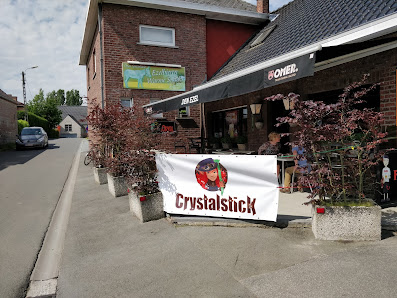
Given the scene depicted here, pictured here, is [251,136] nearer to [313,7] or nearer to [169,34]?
[313,7]

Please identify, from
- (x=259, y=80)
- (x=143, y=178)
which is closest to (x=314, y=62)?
(x=259, y=80)

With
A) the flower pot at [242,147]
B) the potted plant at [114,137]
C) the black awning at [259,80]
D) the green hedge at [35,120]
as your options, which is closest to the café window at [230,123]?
the flower pot at [242,147]

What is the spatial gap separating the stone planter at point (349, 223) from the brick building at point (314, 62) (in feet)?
6.61

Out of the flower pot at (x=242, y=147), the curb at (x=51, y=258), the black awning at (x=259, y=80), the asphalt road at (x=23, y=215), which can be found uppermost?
the black awning at (x=259, y=80)

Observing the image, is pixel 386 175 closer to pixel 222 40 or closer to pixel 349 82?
pixel 349 82

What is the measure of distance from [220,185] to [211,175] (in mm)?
228

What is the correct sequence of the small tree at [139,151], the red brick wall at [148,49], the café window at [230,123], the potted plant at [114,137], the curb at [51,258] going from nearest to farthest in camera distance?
the curb at [51,258]
the small tree at [139,151]
the potted plant at [114,137]
the café window at [230,123]
the red brick wall at [148,49]

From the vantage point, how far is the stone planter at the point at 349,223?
12.9ft

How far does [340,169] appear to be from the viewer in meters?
4.16

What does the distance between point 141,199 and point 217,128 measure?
319 inches

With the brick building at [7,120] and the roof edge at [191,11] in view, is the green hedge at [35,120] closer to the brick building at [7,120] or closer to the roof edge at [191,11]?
the brick building at [7,120]

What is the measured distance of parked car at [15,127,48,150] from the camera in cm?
2080

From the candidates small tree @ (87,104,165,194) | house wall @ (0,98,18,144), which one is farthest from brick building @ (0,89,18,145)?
small tree @ (87,104,165,194)

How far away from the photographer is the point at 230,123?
11.8 metres
